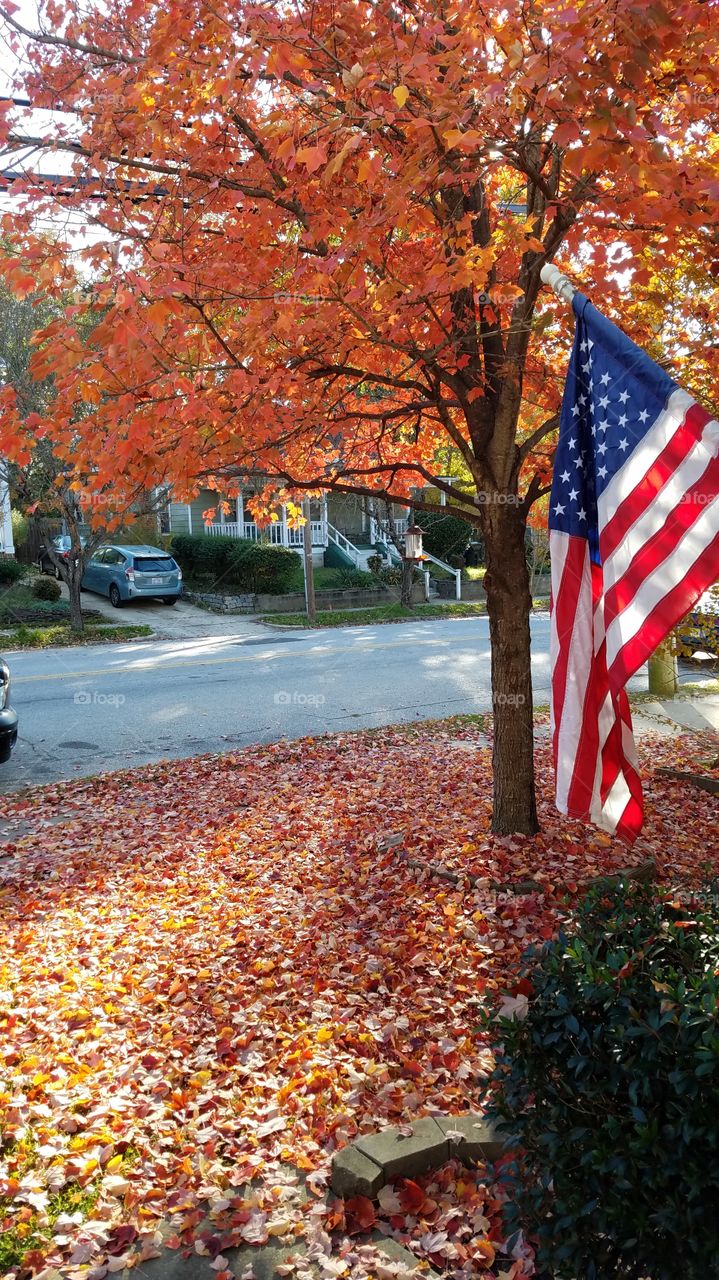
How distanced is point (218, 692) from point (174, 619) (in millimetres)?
11788

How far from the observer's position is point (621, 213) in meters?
5.07

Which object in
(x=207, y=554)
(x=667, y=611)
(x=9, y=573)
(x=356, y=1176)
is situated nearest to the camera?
(x=667, y=611)

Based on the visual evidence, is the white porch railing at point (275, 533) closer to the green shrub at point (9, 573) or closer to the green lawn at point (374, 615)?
the green lawn at point (374, 615)

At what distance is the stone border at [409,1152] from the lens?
336 cm

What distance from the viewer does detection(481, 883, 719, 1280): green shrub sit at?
227 centimetres

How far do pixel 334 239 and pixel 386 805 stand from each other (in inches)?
172

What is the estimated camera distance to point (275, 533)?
112 feet

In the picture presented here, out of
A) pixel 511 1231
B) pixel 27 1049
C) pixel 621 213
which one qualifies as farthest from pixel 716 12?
pixel 27 1049

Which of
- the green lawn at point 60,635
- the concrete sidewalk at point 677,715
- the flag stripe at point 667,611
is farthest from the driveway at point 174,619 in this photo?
the flag stripe at point 667,611

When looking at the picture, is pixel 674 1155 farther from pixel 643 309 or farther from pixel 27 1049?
pixel 643 309

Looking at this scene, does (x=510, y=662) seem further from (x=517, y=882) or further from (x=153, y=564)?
(x=153, y=564)

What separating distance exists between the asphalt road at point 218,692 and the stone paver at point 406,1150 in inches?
268

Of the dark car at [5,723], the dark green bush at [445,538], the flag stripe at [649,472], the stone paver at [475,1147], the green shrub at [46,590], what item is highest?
the flag stripe at [649,472]

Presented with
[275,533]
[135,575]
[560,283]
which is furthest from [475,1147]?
[275,533]
